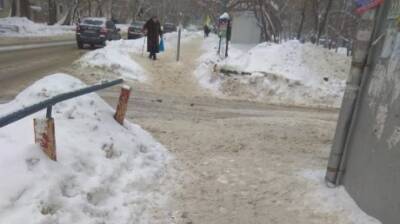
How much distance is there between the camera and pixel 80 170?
4223 mm

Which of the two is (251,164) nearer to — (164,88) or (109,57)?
(164,88)

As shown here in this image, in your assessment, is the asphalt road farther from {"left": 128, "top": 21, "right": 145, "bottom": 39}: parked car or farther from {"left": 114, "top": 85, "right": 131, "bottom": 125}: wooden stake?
{"left": 128, "top": 21, "right": 145, "bottom": 39}: parked car

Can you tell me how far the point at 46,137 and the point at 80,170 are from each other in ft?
1.53

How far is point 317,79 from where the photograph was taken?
527 inches

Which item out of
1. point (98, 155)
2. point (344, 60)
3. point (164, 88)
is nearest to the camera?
point (98, 155)

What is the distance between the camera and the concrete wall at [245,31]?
1273 inches

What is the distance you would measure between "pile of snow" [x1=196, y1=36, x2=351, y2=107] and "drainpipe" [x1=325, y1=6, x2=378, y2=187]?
742cm

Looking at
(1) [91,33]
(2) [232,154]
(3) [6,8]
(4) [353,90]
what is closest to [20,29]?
(1) [91,33]

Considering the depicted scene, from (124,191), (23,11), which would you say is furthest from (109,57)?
(23,11)

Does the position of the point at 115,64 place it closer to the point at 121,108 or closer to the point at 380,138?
the point at 121,108

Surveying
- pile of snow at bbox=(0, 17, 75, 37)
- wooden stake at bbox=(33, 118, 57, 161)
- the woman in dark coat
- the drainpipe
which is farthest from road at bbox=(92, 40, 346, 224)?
pile of snow at bbox=(0, 17, 75, 37)

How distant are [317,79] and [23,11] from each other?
4233 cm

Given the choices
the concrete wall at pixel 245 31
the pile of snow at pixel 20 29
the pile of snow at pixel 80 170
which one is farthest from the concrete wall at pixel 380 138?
the pile of snow at pixel 20 29

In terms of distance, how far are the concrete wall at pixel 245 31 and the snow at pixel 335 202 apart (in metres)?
28.1
